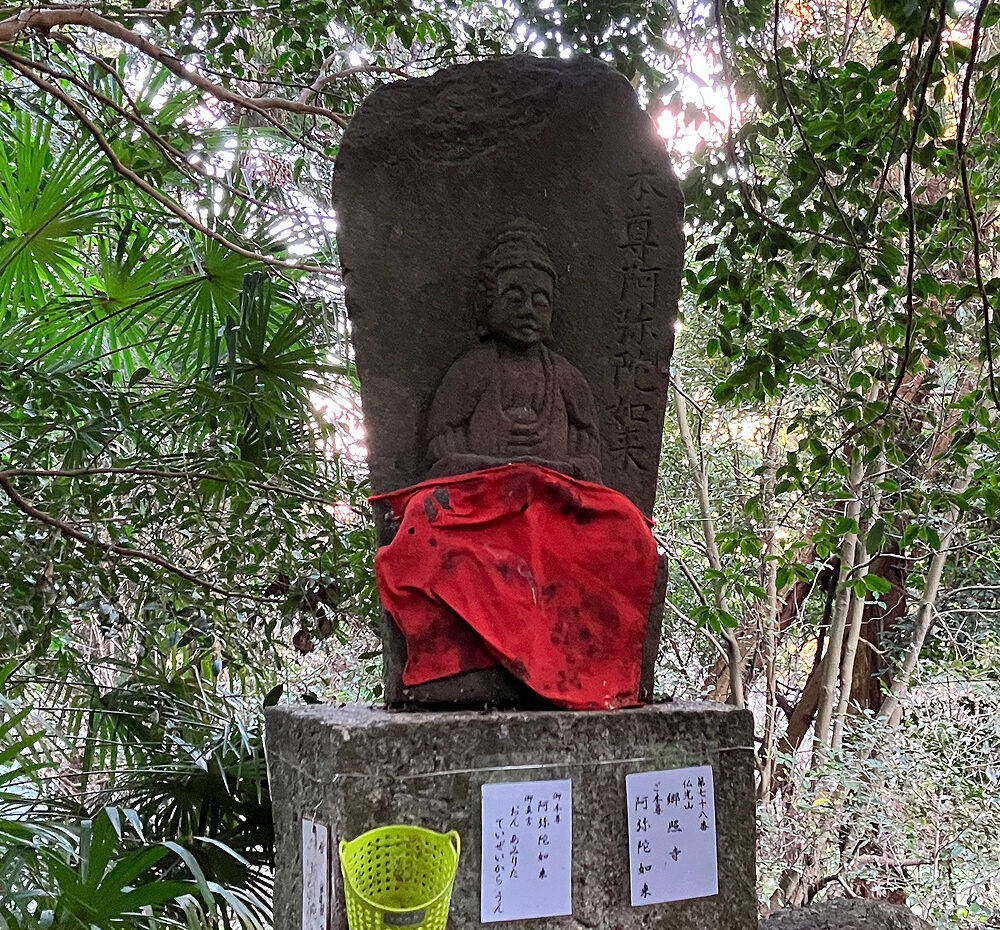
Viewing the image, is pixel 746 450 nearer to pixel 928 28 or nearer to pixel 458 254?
pixel 458 254

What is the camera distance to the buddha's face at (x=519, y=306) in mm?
2391

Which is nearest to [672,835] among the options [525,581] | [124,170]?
[525,581]

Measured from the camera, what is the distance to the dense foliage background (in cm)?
219

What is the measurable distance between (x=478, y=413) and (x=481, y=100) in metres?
0.90

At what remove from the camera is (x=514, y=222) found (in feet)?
8.27

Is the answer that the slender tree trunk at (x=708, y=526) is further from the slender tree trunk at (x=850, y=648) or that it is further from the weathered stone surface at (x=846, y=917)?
the weathered stone surface at (x=846, y=917)

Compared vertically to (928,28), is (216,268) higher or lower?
higher

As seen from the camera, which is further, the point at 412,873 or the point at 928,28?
the point at 928,28

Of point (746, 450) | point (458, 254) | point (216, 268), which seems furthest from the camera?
point (746, 450)

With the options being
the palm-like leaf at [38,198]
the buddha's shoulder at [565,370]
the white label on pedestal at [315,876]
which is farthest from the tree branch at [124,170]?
the white label on pedestal at [315,876]

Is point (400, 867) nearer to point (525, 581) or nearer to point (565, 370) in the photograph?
point (525, 581)

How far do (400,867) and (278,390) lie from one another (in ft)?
5.46

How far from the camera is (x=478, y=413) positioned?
92.1 inches

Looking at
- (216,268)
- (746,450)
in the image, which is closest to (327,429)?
(216,268)
